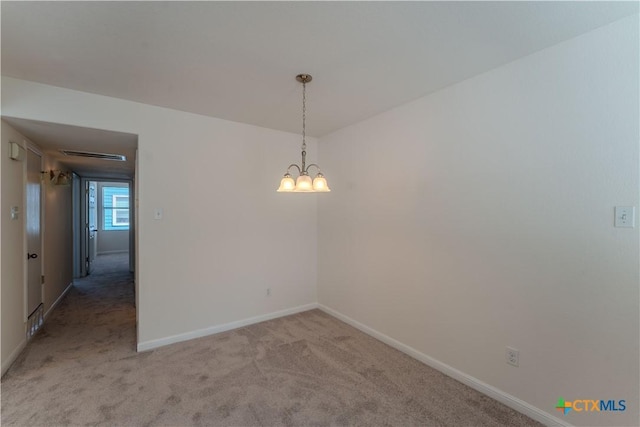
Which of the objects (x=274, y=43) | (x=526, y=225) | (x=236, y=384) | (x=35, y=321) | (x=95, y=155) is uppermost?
(x=274, y=43)

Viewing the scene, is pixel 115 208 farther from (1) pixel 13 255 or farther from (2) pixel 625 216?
(2) pixel 625 216

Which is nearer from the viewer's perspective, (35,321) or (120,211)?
(35,321)

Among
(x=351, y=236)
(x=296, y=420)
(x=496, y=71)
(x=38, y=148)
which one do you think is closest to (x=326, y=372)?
(x=296, y=420)

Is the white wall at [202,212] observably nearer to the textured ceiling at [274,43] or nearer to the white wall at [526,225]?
the textured ceiling at [274,43]

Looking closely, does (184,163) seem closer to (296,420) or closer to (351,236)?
(351,236)

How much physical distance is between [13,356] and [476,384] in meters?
4.25

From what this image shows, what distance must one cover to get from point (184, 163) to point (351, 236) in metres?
2.21

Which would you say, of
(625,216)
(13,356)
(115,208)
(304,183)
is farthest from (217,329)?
(115,208)

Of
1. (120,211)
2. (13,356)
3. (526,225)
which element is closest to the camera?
(526,225)

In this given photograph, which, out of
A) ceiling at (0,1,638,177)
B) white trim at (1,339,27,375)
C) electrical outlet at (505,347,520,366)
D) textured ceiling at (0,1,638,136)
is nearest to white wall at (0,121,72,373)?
white trim at (1,339,27,375)

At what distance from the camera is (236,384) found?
2365 millimetres

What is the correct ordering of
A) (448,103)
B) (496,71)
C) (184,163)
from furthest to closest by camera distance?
1. (184,163)
2. (448,103)
3. (496,71)

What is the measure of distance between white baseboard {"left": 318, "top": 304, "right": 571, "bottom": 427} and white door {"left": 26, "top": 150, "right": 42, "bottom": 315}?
3899 millimetres

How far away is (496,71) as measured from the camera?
221 cm
